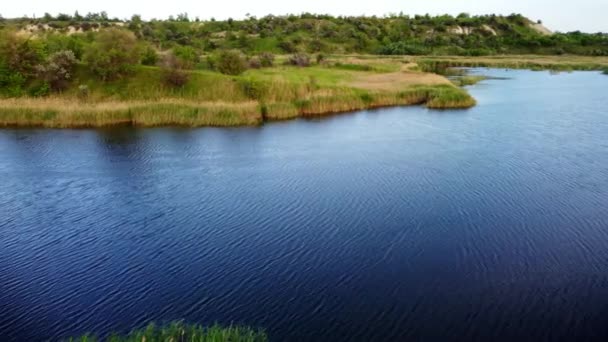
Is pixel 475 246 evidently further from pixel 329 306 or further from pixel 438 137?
pixel 438 137

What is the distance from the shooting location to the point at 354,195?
19.4 m

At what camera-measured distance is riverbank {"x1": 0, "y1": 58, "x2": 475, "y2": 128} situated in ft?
113

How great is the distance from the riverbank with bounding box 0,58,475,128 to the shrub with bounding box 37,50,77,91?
935mm

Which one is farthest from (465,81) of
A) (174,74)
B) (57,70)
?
(57,70)

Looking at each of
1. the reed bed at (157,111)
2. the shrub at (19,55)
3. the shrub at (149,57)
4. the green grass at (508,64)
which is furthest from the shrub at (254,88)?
the green grass at (508,64)

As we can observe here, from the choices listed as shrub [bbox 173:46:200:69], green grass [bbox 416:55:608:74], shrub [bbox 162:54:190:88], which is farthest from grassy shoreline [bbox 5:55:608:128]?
green grass [bbox 416:55:608:74]

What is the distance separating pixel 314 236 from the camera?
15.6 m

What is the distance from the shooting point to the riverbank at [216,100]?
113 feet

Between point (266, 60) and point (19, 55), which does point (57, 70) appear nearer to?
point (19, 55)

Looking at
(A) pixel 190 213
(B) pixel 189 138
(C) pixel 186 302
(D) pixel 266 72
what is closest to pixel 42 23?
(D) pixel 266 72

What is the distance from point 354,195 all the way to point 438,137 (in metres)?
11.8

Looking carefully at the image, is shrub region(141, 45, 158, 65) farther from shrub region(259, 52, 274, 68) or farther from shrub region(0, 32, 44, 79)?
shrub region(259, 52, 274, 68)

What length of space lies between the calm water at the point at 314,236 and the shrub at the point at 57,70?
12.9m

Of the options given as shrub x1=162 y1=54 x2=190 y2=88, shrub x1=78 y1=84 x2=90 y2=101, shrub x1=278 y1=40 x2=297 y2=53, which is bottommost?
shrub x1=78 y1=84 x2=90 y2=101
